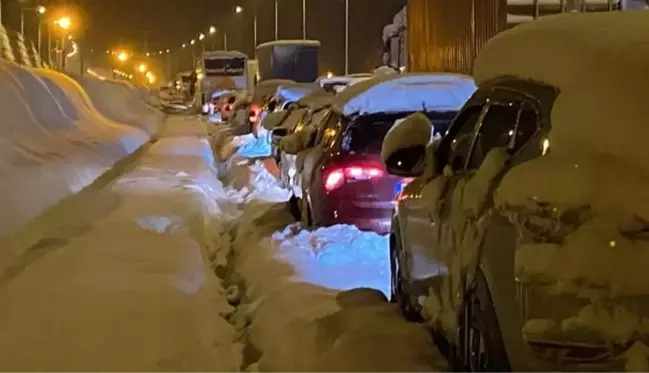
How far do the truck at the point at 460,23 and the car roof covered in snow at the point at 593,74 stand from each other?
537 inches

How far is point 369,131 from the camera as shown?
1048 centimetres

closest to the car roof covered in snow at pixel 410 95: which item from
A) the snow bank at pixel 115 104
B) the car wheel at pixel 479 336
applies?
the car wheel at pixel 479 336

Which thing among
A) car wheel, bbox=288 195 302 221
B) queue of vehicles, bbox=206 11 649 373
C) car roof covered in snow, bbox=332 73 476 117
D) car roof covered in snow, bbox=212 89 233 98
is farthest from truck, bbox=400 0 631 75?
car roof covered in snow, bbox=212 89 233 98

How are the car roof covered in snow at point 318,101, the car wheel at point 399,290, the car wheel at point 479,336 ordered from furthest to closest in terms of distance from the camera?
the car roof covered in snow at point 318,101, the car wheel at point 399,290, the car wheel at point 479,336

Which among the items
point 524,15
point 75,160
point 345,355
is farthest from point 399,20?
point 345,355

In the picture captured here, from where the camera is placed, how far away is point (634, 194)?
3.80m

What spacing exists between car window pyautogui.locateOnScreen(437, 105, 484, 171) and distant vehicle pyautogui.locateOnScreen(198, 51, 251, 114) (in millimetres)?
49920

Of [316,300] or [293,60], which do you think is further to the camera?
[293,60]

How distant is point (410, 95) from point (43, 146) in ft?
31.1

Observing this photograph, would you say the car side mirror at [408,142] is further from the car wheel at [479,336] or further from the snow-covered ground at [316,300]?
the car wheel at [479,336]

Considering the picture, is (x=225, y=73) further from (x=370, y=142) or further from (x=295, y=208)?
(x=370, y=142)

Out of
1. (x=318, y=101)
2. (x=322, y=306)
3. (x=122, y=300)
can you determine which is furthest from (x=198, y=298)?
(x=318, y=101)

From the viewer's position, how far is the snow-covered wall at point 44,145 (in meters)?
12.6

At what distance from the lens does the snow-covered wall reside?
498 inches
